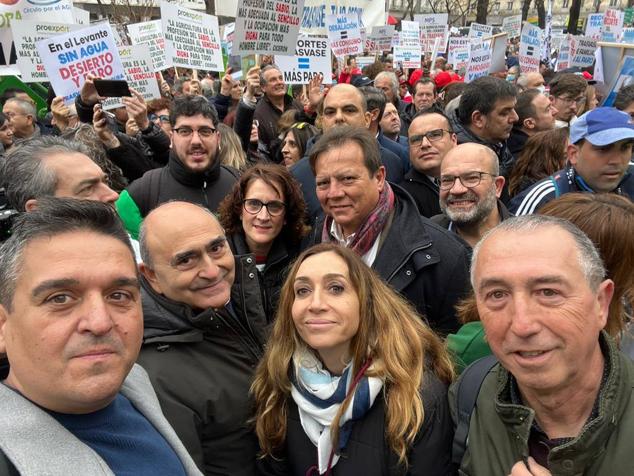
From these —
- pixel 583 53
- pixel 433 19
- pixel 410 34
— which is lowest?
pixel 583 53

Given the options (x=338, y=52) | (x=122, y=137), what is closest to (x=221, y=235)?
(x=122, y=137)

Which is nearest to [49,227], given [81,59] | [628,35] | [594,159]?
[594,159]

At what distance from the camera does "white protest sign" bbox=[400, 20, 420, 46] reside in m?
12.2

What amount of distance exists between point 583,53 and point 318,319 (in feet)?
→ 36.4

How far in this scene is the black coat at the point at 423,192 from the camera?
14.0ft

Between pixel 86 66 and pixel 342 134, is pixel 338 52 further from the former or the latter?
pixel 342 134

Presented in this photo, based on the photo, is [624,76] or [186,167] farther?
→ [624,76]

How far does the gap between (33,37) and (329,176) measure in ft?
18.9

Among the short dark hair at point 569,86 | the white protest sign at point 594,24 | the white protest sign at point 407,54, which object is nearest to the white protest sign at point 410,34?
the white protest sign at point 407,54

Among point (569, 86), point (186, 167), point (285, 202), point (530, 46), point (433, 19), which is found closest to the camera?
point (285, 202)

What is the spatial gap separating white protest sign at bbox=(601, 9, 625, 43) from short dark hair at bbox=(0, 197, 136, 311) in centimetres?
1389

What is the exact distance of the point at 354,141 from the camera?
10.0 ft

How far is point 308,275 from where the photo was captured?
→ 90.7 inches

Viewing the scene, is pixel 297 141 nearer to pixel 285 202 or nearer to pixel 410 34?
pixel 285 202
